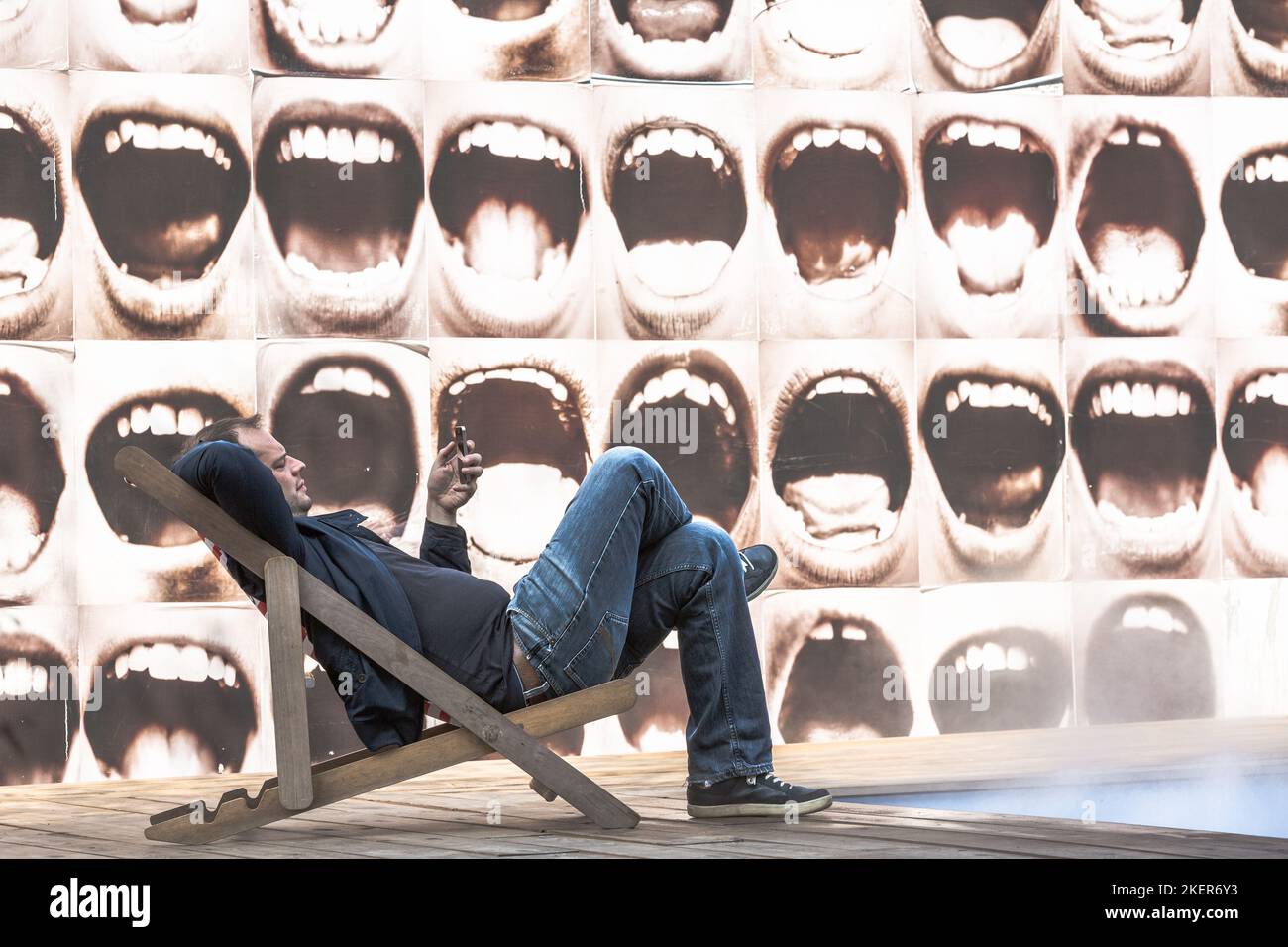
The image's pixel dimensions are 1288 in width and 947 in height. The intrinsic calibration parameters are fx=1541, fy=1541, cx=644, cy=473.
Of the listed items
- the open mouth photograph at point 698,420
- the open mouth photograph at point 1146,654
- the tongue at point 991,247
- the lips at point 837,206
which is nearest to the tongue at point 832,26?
the lips at point 837,206

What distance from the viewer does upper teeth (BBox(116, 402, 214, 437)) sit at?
4.39 metres

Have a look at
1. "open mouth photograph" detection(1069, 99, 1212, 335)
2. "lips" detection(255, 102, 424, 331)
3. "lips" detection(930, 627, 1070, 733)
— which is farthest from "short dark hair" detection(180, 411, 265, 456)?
"open mouth photograph" detection(1069, 99, 1212, 335)

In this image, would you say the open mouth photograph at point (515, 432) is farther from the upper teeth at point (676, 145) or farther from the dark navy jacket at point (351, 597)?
the dark navy jacket at point (351, 597)

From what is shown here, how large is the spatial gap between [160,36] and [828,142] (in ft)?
6.67

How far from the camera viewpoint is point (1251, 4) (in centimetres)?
521

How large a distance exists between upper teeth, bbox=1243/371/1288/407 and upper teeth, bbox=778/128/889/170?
1.50 meters

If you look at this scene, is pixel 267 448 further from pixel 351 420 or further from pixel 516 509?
pixel 516 509

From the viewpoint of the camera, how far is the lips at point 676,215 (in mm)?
4730

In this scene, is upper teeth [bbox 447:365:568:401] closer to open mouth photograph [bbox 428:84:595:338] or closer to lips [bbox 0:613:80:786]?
open mouth photograph [bbox 428:84:595:338]

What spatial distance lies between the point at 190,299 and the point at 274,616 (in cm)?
215

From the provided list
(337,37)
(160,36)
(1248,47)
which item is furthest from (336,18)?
(1248,47)

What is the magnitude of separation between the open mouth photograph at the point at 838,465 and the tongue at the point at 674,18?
1013mm
